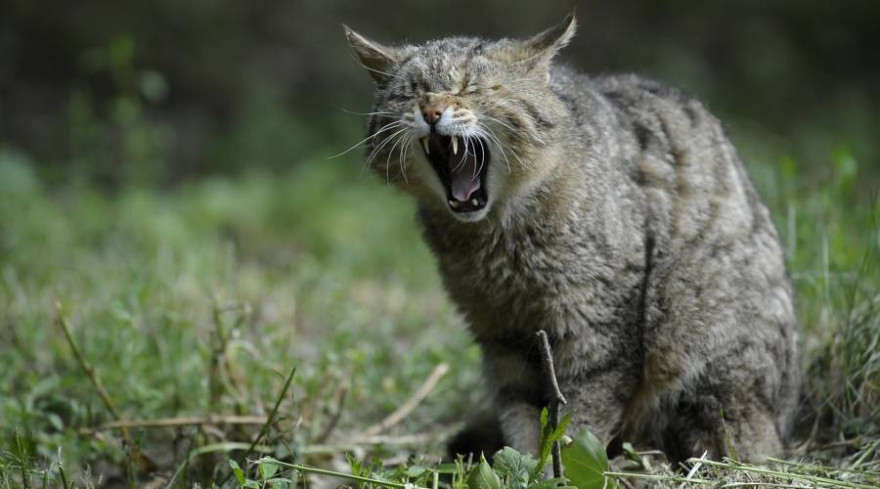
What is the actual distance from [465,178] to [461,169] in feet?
0.12

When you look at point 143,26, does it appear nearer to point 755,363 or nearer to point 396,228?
point 396,228

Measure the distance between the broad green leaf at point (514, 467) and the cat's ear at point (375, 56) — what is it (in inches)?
55.9

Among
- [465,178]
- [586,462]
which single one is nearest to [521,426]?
[586,462]

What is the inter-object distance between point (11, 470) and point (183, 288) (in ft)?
6.40

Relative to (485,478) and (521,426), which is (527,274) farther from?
(485,478)

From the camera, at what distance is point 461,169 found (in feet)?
10.8

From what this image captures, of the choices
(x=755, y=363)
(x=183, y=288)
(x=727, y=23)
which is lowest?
(x=183, y=288)

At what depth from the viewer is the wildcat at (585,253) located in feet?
10.7

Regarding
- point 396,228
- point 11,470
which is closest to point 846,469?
point 11,470

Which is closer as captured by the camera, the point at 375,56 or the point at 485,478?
the point at 485,478

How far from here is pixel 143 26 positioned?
841cm

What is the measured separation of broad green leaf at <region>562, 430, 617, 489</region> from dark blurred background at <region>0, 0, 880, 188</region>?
16.8 feet

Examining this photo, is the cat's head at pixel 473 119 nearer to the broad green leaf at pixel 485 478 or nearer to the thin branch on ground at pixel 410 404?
the broad green leaf at pixel 485 478

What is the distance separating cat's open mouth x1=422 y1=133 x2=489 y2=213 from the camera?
3.24 meters
